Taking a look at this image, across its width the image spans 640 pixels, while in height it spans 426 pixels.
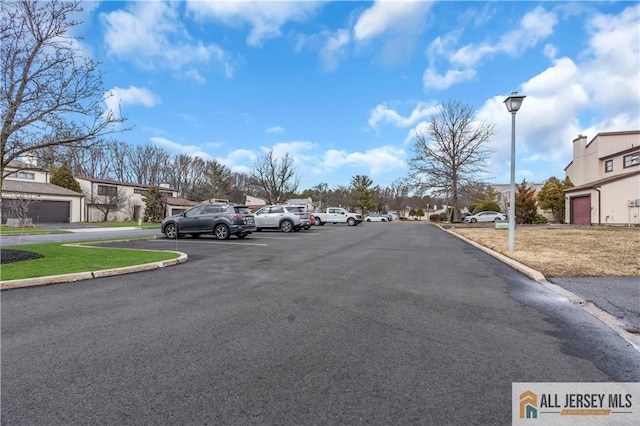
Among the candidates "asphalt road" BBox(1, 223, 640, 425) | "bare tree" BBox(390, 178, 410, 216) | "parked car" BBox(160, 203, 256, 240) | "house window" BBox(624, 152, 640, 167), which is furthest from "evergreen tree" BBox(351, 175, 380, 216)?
"asphalt road" BBox(1, 223, 640, 425)

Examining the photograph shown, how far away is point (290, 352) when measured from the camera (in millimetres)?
3484

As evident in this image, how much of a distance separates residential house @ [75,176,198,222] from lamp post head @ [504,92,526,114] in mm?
43888

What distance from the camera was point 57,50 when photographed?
8.80 meters

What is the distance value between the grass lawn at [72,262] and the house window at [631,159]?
35413 mm

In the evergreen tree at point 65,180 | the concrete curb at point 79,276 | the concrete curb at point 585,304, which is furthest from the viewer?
the evergreen tree at point 65,180

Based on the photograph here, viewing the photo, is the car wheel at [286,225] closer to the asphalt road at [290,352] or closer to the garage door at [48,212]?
the asphalt road at [290,352]

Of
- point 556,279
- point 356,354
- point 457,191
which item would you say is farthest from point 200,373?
point 457,191

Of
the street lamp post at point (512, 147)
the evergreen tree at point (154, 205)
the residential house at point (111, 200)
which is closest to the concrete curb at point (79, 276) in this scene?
the street lamp post at point (512, 147)

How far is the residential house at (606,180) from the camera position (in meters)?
25.7

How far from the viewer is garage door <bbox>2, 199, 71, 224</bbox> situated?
3356 cm

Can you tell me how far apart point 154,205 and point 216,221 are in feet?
98.3

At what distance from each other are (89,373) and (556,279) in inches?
311

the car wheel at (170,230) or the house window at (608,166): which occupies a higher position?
the house window at (608,166)

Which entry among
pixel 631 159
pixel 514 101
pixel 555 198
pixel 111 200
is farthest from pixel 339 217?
pixel 111 200
